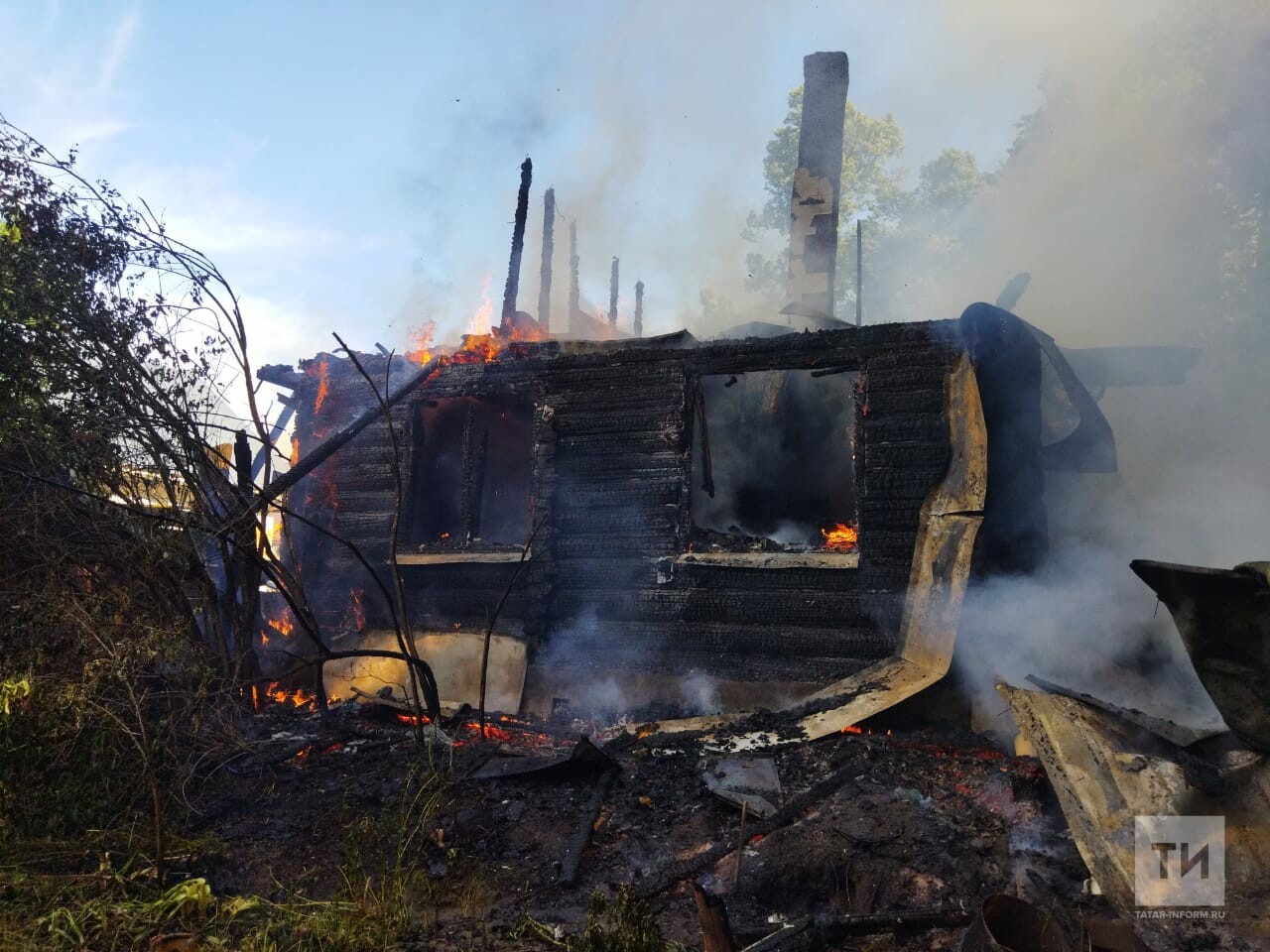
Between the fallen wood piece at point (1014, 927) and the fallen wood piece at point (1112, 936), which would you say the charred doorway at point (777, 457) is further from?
the fallen wood piece at point (1014, 927)

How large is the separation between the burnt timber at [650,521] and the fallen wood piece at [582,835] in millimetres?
2538

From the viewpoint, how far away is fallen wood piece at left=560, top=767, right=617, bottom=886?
434 centimetres

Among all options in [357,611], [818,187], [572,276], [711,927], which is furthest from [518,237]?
[572,276]

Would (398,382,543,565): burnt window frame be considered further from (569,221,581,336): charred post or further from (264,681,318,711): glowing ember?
(569,221,581,336): charred post

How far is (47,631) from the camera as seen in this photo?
18.3ft

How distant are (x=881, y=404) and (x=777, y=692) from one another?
316cm

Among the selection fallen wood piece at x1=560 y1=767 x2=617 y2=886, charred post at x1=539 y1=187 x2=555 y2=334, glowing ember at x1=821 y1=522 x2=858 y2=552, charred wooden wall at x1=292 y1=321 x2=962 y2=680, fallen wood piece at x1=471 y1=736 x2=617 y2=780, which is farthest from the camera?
charred post at x1=539 y1=187 x2=555 y2=334

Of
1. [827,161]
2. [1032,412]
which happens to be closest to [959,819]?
[1032,412]

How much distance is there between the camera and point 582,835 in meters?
4.78

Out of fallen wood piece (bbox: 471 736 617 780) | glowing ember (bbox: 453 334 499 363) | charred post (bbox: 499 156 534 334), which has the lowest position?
fallen wood piece (bbox: 471 736 617 780)

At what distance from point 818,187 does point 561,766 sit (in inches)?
536

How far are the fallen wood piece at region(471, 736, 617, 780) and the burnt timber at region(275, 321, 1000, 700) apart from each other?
2400mm

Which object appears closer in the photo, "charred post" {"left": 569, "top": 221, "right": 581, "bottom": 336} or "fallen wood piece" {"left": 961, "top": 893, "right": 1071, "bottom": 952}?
"fallen wood piece" {"left": 961, "top": 893, "right": 1071, "bottom": 952}

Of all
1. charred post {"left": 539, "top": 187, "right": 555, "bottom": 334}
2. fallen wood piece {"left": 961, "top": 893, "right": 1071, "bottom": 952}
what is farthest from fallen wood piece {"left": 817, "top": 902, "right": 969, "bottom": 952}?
charred post {"left": 539, "top": 187, "right": 555, "bottom": 334}
